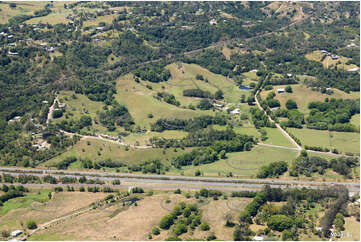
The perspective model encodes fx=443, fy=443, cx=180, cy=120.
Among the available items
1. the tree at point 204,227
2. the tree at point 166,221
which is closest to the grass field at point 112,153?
the tree at point 166,221

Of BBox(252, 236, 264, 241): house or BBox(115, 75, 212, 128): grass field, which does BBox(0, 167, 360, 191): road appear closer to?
BBox(252, 236, 264, 241): house

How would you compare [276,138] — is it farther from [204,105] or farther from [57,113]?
[57,113]

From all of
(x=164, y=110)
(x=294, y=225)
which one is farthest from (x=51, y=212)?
(x=164, y=110)

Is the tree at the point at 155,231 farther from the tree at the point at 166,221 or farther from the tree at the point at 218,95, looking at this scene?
the tree at the point at 218,95

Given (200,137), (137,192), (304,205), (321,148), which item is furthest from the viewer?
(200,137)

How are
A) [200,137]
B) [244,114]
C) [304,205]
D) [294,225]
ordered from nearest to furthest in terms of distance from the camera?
[294,225] → [304,205] → [200,137] → [244,114]

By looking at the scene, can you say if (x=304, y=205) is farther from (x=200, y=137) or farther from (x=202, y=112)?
(x=202, y=112)

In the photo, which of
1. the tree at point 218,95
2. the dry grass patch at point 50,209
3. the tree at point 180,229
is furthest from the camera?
the tree at point 218,95
